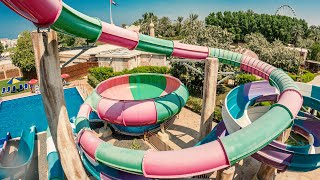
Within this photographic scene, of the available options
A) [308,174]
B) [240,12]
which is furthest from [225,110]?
[240,12]

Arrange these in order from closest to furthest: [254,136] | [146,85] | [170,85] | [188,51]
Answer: [254,136]
[188,51]
[170,85]
[146,85]

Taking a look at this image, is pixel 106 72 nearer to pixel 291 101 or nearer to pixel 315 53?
pixel 291 101

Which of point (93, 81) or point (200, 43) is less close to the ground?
point (200, 43)

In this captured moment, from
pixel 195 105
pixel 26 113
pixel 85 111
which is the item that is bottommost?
pixel 26 113

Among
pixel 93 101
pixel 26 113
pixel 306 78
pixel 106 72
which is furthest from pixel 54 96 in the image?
pixel 306 78

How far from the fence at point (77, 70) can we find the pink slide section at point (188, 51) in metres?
24.8

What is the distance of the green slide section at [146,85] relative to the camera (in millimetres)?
19766

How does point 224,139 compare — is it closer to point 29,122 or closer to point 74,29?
point 74,29

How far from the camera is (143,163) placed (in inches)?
276

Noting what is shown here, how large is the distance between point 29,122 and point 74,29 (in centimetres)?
1714

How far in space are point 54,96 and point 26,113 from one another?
58.8 ft

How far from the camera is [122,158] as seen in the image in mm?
7398

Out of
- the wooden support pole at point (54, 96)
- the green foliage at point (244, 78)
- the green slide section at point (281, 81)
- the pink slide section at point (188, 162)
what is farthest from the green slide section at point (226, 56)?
the green foliage at point (244, 78)

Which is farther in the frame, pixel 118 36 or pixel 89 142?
pixel 118 36
